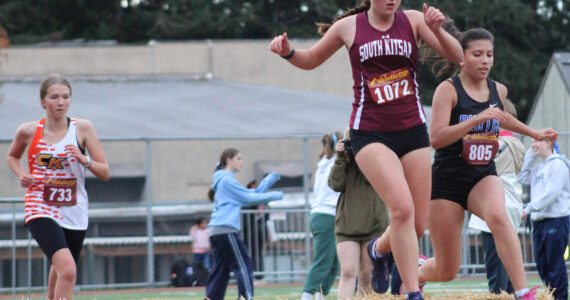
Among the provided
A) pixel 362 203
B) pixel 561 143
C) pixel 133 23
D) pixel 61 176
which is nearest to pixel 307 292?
pixel 362 203

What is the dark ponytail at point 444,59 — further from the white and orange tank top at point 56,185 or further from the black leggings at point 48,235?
the black leggings at point 48,235

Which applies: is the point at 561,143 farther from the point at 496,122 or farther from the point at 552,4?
the point at 552,4

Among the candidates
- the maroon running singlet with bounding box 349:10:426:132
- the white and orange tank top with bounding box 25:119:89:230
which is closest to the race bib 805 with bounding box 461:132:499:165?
the maroon running singlet with bounding box 349:10:426:132

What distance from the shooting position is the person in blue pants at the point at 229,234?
10227mm

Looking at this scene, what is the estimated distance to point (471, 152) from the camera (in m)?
6.39

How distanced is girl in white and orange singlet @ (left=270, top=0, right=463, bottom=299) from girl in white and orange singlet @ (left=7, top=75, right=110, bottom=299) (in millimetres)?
2186

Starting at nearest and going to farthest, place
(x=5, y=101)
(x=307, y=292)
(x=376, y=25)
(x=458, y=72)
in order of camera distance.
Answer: (x=376, y=25) → (x=458, y=72) → (x=307, y=292) → (x=5, y=101)

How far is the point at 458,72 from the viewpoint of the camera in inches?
282

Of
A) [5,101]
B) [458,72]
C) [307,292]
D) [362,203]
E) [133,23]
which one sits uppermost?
[133,23]

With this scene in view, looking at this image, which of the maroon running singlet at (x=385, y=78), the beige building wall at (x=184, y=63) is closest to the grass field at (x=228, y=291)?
the maroon running singlet at (x=385, y=78)

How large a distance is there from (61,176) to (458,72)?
319 centimetres

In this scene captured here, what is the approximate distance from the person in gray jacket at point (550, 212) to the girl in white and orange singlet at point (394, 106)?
349cm

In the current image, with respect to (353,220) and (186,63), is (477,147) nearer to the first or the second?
(353,220)

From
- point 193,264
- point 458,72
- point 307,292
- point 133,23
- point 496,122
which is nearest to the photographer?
point 496,122
